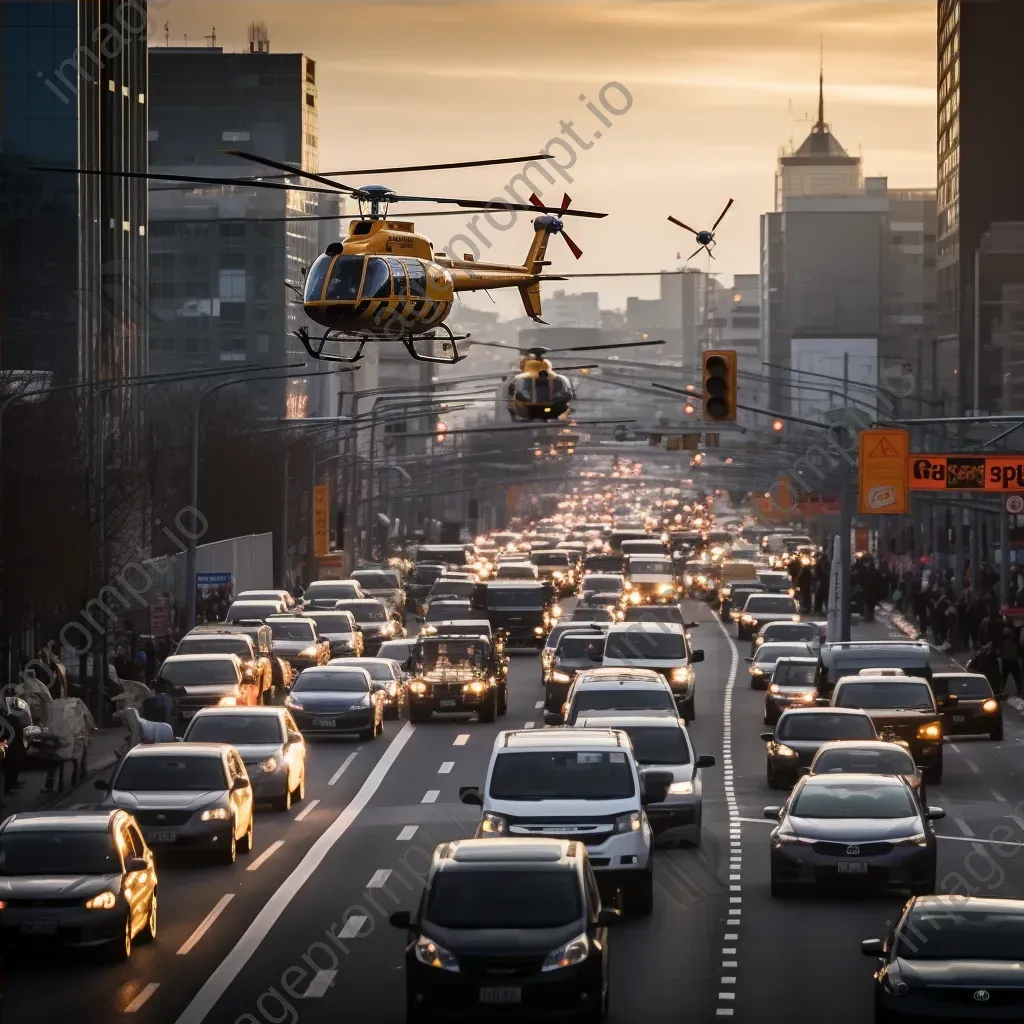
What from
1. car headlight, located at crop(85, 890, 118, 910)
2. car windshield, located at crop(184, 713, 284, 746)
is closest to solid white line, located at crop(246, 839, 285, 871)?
car windshield, located at crop(184, 713, 284, 746)

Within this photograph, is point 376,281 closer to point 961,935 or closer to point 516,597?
point 961,935

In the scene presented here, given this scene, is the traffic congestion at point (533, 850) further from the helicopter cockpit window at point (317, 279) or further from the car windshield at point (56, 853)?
the helicopter cockpit window at point (317, 279)

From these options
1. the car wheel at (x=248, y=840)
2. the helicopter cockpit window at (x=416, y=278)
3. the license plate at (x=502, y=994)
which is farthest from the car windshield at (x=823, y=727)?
the license plate at (x=502, y=994)

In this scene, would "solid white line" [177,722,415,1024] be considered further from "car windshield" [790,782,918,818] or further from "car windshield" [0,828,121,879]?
"car windshield" [790,782,918,818]

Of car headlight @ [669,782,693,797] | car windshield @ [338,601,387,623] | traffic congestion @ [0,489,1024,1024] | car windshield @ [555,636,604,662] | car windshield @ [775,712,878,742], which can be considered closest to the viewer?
traffic congestion @ [0,489,1024,1024]

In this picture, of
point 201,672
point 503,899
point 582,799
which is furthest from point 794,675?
point 503,899
